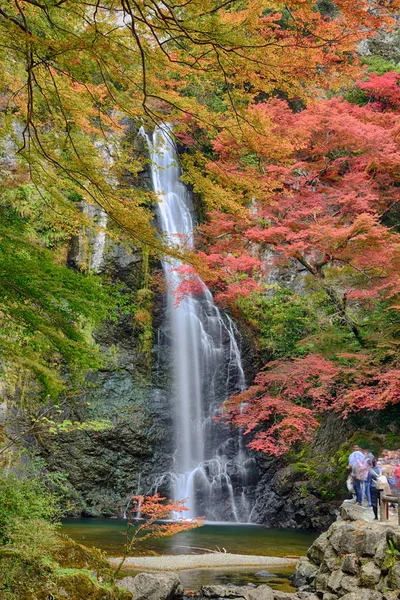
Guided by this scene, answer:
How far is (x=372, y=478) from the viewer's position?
325 inches

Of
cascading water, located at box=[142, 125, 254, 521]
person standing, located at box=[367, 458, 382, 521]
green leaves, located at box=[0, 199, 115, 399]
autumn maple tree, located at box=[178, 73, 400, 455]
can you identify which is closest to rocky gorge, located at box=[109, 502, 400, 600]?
person standing, located at box=[367, 458, 382, 521]

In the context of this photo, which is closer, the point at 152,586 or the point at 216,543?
the point at 152,586

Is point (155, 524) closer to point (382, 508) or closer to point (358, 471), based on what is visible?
point (358, 471)

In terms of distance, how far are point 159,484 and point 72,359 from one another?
11.2 meters

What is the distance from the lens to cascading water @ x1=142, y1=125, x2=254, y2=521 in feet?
46.8

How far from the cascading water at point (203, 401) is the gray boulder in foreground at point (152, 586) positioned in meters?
7.24

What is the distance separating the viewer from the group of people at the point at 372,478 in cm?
788

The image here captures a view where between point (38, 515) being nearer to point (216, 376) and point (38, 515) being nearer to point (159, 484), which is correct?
point (159, 484)

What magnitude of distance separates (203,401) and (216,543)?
5943mm

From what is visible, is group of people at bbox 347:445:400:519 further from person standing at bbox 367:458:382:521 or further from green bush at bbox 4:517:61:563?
green bush at bbox 4:517:61:563

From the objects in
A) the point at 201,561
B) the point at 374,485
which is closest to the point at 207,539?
the point at 201,561

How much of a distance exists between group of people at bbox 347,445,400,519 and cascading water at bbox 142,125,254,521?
5.66 meters

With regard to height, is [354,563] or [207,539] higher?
[354,563]

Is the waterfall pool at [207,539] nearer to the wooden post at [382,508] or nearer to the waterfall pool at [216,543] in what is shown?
the waterfall pool at [216,543]
